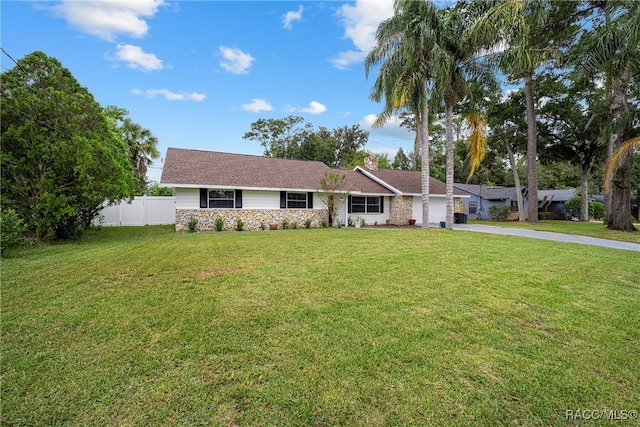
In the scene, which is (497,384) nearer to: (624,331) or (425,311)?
(425,311)

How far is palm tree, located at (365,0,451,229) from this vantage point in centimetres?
1310

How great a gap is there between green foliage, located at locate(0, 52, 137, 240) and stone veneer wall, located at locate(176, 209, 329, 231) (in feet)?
12.8

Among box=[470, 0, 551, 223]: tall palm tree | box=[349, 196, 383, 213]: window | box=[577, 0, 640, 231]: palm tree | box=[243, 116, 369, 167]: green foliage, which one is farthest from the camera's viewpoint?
box=[243, 116, 369, 167]: green foliage

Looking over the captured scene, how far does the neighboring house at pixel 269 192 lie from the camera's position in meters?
13.9

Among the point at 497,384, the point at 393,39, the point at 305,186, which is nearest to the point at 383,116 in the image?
the point at 393,39

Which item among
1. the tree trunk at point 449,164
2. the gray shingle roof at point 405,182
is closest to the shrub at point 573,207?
the gray shingle roof at point 405,182

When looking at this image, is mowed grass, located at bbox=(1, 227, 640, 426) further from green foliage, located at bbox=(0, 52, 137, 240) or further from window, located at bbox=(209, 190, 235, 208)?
window, located at bbox=(209, 190, 235, 208)

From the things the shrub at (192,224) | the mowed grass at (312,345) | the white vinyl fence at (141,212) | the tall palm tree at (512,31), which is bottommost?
the mowed grass at (312,345)

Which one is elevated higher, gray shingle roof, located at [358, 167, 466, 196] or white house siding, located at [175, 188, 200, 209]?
gray shingle roof, located at [358, 167, 466, 196]

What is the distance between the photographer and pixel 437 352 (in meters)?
3.06

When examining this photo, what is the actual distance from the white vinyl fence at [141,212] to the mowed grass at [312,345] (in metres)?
12.6

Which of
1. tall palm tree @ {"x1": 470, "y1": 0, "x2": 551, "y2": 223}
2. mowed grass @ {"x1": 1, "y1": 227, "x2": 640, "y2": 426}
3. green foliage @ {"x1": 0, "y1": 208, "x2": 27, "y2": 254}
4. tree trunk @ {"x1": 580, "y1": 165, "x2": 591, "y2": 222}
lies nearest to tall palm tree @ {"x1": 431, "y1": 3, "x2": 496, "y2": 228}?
tall palm tree @ {"x1": 470, "y1": 0, "x2": 551, "y2": 223}

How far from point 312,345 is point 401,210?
55.5 feet

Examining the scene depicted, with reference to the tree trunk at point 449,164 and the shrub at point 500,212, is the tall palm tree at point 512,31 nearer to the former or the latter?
the tree trunk at point 449,164
